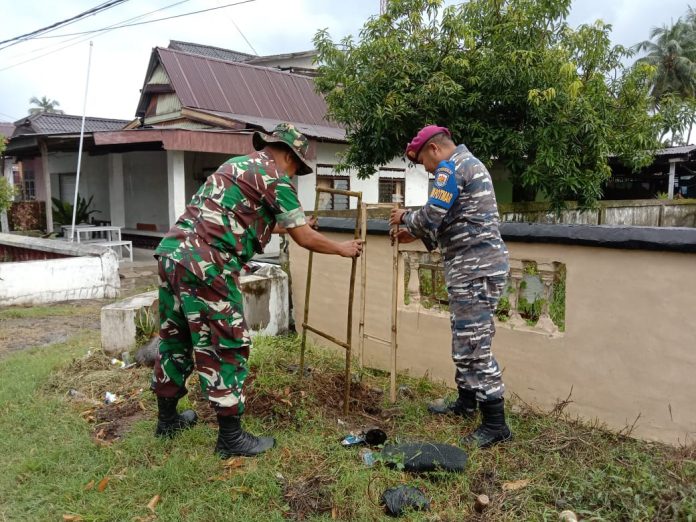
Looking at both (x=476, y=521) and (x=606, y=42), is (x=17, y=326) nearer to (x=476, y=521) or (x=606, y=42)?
(x=476, y=521)

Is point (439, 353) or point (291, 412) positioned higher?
point (439, 353)

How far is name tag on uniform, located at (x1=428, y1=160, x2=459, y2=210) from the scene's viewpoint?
2.74m

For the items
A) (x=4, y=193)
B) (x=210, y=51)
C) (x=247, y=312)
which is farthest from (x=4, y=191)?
(x=210, y=51)

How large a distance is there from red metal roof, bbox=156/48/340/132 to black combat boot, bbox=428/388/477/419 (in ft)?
33.0

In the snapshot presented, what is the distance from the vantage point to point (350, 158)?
7750 mm

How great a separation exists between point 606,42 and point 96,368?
22.0 ft

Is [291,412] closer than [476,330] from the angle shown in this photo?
No

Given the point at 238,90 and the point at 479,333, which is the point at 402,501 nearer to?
the point at 479,333

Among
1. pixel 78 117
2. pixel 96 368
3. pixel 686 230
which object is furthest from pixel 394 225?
pixel 78 117

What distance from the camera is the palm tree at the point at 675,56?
31.0m

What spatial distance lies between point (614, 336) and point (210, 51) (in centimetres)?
2286

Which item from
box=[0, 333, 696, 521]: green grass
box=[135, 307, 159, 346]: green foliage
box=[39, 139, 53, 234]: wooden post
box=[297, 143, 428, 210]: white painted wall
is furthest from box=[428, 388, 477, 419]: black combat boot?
box=[39, 139, 53, 234]: wooden post

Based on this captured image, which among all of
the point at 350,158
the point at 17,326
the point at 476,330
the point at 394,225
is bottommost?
the point at 17,326

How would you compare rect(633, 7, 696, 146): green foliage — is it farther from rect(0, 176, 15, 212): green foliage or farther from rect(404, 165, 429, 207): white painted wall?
rect(0, 176, 15, 212): green foliage
